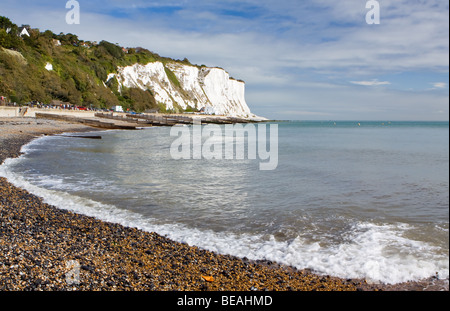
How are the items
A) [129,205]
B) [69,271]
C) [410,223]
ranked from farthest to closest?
[129,205]
[410,223]
[69,271]

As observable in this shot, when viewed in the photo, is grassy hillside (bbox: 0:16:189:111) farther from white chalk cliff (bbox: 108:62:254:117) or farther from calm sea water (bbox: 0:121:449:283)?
calm sea water (bbox: 0:121:449:283)

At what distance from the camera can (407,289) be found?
4008 millimetres

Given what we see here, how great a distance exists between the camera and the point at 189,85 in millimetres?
107188

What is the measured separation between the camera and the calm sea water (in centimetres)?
499

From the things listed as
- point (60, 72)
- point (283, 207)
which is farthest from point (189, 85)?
point (283, 207)

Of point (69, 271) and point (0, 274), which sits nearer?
point (0, 274)

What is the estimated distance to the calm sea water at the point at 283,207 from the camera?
16.4ft

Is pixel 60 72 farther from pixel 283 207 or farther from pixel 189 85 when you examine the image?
pixel 283 207

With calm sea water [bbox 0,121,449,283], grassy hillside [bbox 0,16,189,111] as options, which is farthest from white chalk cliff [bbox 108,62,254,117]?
calm sea water [bbox 0,121,449,283]

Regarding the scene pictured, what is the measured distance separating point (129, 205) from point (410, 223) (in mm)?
5963

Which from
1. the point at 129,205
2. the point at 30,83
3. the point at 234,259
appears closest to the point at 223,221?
the point at 234,259

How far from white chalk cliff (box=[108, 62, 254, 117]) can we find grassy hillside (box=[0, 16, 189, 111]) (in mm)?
3135

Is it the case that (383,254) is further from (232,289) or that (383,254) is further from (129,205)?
(129,205)

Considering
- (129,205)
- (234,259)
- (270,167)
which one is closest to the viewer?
(234,259)
